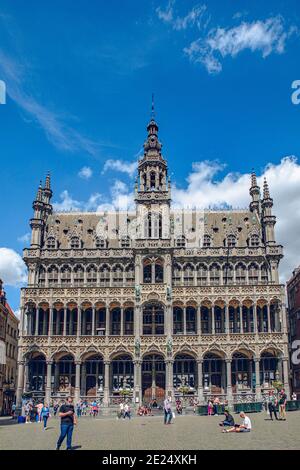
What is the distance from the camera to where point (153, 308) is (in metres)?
66.6

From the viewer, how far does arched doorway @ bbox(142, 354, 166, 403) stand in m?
64.2

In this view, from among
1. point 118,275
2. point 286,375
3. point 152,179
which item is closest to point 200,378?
point 286,375

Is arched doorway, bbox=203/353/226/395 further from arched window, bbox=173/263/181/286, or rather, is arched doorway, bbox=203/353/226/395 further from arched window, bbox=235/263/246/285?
arched window, bbox=235/263/246/285

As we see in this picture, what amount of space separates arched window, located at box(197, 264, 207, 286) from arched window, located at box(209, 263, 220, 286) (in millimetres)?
Answer: 810

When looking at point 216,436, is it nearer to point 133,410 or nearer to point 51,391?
point 133,410

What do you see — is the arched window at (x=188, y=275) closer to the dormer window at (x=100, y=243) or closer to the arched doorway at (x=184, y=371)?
the arched doorway at (x=184, y=371)

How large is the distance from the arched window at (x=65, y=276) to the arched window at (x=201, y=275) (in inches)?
695

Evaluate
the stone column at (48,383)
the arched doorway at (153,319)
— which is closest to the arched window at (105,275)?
the arched doorway at (153,319)

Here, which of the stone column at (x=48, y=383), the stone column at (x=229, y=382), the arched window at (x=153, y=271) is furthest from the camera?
the arched window at (x=153, y=271)

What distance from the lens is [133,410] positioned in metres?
57.4

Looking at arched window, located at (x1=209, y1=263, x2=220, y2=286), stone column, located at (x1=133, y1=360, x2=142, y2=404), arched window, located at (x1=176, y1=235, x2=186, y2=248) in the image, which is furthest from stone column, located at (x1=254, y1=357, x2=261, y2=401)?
arched window, located at (x1=176, y1=235, x2=186, y2=248)

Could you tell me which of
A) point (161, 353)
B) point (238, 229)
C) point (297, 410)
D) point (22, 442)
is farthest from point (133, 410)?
point (22, 442)

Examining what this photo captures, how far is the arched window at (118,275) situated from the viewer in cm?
6988

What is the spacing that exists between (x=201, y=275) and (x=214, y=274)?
1778 mm
